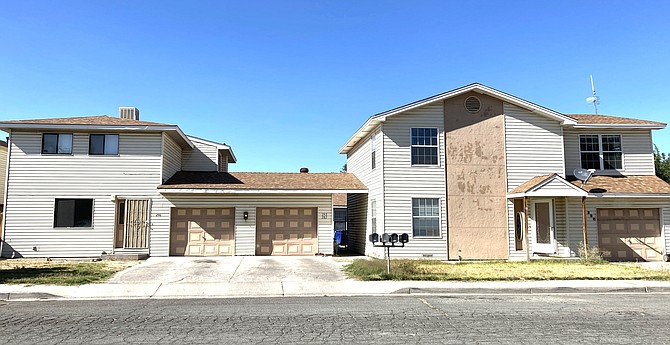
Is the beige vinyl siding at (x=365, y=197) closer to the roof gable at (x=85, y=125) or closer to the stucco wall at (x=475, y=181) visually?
the stucco wall at (x=475, y=181)

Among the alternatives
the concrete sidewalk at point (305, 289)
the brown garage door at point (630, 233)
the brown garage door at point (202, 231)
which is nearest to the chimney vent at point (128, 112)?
the brown garage door at point (202, 231)

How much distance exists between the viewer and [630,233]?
64.9 ft

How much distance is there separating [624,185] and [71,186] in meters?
21.6

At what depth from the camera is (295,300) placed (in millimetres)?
10609

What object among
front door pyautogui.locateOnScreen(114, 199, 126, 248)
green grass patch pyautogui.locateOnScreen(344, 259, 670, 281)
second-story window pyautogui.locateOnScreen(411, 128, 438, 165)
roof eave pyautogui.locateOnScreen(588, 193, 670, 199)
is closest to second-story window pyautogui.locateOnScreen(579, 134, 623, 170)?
roof eave pyautogui.locateOnScreen(588, 193, 670, 199)

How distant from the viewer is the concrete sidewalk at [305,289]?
11.3m

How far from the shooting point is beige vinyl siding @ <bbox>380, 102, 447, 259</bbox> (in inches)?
746

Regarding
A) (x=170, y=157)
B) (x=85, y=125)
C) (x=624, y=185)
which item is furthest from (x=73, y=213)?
(x=624, y=185)

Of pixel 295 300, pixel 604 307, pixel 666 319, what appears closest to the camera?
pixel 666 319

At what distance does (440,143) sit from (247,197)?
810cm

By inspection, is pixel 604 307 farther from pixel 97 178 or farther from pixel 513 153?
pixel 97 178

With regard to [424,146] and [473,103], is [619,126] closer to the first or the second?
[473,103]

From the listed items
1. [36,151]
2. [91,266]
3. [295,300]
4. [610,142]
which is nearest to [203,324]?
[295,300]

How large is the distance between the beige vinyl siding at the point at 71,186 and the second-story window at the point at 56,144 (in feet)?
0.59
